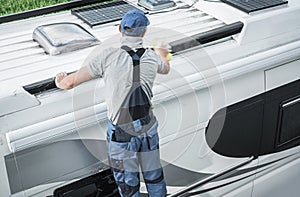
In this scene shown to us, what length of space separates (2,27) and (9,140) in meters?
0.93

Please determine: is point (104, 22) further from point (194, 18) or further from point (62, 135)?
point (62, 135)

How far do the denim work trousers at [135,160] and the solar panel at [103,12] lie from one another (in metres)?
0.71

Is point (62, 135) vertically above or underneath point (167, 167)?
above

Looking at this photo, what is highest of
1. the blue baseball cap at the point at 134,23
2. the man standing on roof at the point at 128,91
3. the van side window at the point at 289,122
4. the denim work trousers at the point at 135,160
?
the blue baseball cap at the point at 134,23

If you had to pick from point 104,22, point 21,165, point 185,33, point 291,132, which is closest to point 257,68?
point 185,33

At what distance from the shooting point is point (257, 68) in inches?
107

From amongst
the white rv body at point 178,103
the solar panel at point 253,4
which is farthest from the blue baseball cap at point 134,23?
the solar panel at point 253,4

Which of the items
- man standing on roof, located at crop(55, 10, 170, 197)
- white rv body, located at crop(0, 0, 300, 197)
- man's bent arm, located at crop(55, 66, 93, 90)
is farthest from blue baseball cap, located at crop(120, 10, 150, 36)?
man's bent arm, located at crop(55, 66, 93, 90)

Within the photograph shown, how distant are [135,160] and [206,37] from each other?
0.75 meters

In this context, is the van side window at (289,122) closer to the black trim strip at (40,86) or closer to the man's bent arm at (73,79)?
the man's bent arm at (73,79)

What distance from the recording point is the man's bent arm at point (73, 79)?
227 cm

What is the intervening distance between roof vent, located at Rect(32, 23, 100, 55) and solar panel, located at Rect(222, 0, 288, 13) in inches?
33.1

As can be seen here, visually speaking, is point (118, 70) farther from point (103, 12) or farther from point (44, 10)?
point (44, 10)

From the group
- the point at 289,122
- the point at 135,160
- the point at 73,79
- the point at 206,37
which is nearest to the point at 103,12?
the point at 206,37
